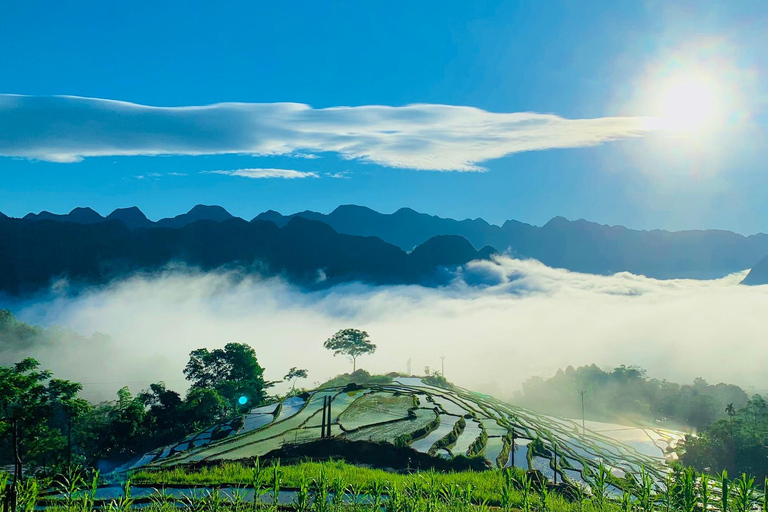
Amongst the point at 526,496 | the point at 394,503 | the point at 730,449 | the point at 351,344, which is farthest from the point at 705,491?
the point at 351,344

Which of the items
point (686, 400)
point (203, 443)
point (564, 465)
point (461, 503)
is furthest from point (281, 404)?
point (686, 400)

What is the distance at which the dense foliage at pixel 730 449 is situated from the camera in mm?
40719

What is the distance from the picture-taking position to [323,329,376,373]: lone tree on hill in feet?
226

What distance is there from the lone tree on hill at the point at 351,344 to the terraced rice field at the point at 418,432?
67.9 feet

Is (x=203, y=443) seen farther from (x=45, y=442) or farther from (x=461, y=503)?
(x=461, y=503)

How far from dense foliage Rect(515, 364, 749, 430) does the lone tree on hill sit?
42.7 metres

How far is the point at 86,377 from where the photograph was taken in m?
138

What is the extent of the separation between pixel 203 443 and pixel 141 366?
153905 mm

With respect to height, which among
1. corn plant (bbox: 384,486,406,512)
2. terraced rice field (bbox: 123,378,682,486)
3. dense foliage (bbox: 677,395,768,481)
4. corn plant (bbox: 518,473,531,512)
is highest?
corn plant (bbox: 384,486,406,512)

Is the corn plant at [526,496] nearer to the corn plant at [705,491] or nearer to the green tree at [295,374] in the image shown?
the corn plant at [705,491]

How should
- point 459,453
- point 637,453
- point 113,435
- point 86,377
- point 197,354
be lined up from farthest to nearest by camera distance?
point 86,377 < point 197,354 < point 637,453 < point 113,435 < point 459,453

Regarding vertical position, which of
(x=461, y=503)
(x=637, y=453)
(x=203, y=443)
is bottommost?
(x=637, y=453)

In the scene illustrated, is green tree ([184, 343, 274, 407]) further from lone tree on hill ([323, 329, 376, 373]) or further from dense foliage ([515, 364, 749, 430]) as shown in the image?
dense foliage ([515, 364, 749, 430])

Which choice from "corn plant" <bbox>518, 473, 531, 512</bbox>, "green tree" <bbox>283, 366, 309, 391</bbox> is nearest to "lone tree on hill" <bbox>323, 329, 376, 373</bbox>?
"green tree" <bbox>283, 366, 309, 391</bbox>
